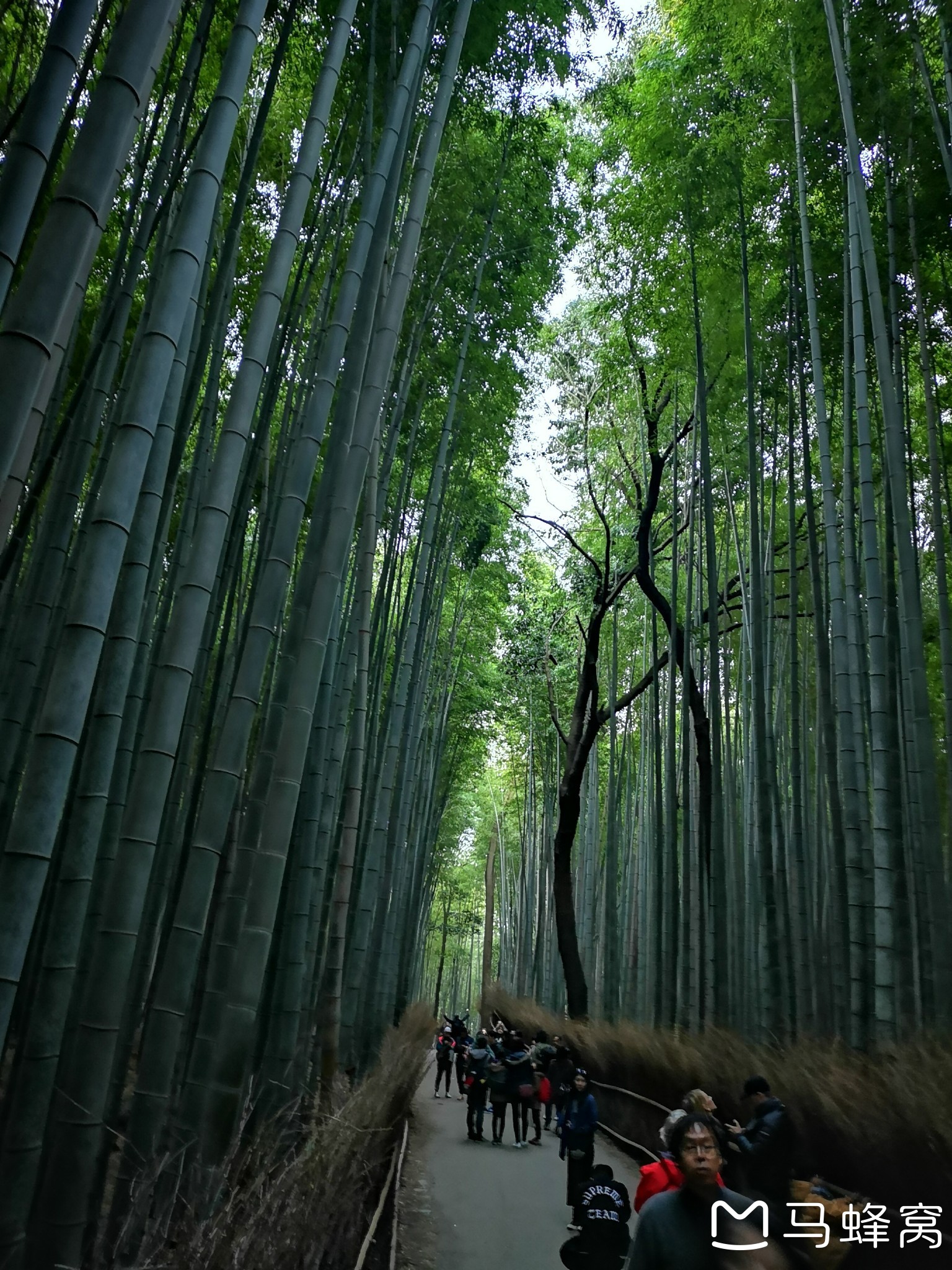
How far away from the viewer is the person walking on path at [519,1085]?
6540 mm

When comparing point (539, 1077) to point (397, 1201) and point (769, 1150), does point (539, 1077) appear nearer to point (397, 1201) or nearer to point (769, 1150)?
point (397, 1201)

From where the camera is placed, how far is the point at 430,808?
10742mm

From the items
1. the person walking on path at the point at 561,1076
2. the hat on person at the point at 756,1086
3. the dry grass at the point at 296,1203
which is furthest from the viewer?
the person walking on path at the point at 561,1076

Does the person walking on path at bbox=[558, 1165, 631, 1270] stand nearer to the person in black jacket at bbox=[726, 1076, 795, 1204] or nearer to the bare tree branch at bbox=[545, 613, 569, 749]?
the person in black jacket at bbox=[726, 1076, 795, 1204]

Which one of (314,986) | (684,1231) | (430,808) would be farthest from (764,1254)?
(430,808)

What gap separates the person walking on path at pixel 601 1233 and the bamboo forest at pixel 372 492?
2.96 feet

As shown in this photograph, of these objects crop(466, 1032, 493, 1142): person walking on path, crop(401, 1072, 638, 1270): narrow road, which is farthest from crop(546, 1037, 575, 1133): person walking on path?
crop(466, 1032, 493, 1142): person walking on path

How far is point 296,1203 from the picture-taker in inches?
81.4

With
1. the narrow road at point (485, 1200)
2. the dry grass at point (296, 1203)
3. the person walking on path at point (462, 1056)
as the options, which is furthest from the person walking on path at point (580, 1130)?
the person walking on path at point (462, 1056)

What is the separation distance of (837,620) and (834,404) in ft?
7.70

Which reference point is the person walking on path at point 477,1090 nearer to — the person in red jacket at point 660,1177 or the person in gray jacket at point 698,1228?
the person in red jacket at point 660,1177

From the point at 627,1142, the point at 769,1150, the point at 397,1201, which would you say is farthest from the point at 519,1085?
the point at 769,1150

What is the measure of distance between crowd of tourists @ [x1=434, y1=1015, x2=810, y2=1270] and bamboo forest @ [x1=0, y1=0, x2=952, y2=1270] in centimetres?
83

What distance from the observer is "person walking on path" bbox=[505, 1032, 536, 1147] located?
6540mm
